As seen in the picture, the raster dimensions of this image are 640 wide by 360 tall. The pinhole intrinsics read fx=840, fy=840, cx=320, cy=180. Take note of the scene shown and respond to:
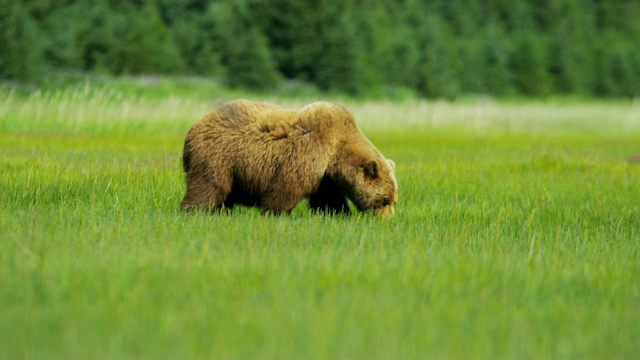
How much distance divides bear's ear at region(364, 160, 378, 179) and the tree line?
24877 mm

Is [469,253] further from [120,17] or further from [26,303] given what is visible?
[120,17]

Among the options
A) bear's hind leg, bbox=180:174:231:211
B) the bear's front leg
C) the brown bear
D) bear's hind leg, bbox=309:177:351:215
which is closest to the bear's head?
the brown bear

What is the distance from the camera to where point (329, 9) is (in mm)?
42000

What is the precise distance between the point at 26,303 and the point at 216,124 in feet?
11.7

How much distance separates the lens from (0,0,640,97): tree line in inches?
1357

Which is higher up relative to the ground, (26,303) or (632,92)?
(26,303)

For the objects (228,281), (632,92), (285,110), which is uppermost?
(285,110)

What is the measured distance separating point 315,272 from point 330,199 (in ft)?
9.77

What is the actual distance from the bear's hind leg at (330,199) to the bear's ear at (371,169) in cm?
41

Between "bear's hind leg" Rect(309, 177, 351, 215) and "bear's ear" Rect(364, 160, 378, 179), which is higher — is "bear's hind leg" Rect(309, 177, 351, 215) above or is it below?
below

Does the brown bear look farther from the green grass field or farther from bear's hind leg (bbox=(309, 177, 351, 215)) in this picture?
the green grass field

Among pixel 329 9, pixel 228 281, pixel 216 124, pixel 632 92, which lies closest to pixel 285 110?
pixel 216 124

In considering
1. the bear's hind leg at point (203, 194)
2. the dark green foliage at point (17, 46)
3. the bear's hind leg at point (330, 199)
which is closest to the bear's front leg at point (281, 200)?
the bear's hind leg at point (203, 194)

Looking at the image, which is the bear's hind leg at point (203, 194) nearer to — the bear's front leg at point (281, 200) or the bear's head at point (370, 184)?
the bear's front leg at point (281, 200)
